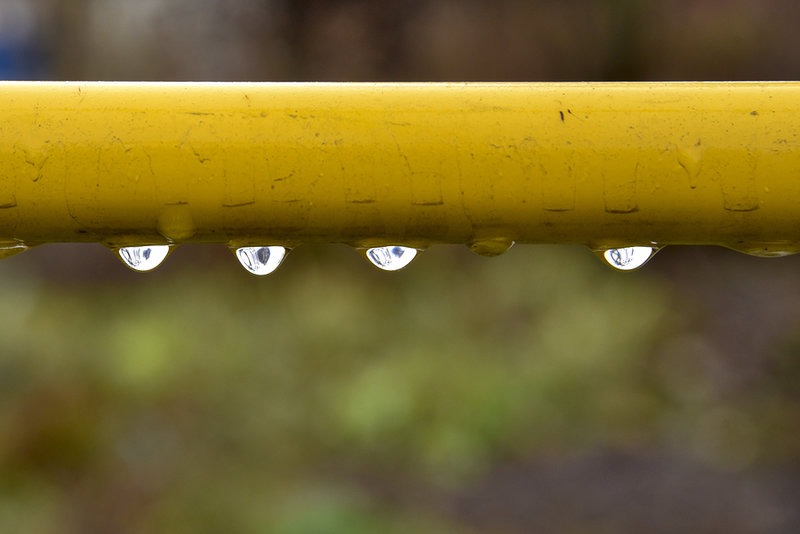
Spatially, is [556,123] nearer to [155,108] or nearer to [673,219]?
[673,219]

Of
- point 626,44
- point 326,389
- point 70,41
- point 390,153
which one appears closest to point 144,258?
point 390,153

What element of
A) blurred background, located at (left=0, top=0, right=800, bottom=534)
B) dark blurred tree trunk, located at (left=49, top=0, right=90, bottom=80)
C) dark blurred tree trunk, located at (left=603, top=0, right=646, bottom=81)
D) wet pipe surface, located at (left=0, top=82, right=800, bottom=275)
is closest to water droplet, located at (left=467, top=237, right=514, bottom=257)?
wet pipe surface, located at (left=0, top=82, right=800, bottom=275)

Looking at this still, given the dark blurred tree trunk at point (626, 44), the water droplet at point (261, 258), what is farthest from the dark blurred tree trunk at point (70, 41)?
the water droplet at point (261, 258)

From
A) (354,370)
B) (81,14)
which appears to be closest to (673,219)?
(354,370)

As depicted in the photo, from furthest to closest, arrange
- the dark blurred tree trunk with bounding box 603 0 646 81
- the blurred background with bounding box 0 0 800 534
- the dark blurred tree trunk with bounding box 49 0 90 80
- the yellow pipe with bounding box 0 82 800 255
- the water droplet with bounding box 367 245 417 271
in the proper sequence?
the dark blurred tree trunk with bounding box 49 0 90 80 → the dark blurred tree trunk with bounding box 603 0 646 81 → the blurred background with bounding box 0 0 800 534 → the water droplet with bounding box 367 245 417 271 → the yellow pipe with bounding box 0 82 800 255

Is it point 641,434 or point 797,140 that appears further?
point 641,434

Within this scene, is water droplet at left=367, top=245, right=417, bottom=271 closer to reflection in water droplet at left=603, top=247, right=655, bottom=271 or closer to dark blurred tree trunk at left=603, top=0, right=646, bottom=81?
reflection in water droplet at left=603, top=247, right=655, bottom=271
